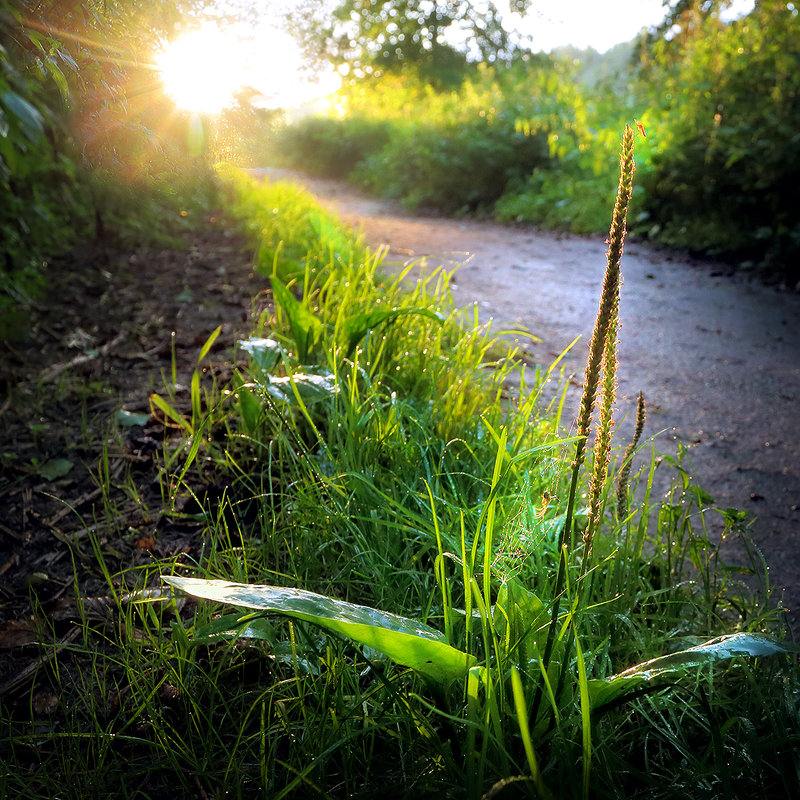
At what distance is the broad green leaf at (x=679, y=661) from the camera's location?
926 millimetres

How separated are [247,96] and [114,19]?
1.53 ft

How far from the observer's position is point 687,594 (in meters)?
1.50

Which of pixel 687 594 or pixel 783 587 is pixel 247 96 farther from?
pixel 783 587

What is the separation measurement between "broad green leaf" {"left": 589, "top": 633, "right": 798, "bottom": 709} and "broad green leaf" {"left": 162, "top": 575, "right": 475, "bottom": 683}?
0.68 ft

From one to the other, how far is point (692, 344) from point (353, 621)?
3522 mm

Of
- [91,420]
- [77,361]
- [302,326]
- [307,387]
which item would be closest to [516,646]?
[307,387]

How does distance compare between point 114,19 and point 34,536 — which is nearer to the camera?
point 114,19

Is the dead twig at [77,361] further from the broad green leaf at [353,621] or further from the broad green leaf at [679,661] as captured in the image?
the broad green leaf at [679,661]

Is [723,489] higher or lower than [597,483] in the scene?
lower

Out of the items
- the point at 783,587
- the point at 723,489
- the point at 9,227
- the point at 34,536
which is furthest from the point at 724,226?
the point at 34,536

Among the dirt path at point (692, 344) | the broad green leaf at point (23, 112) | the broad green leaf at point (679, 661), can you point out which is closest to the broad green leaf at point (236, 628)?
the broad green leaf at point (679, 661)

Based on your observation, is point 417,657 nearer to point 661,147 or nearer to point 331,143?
point 661,147

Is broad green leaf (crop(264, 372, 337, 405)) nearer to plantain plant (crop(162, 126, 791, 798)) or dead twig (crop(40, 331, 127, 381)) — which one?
plantain plant (crop(162, 126, 791, 798))

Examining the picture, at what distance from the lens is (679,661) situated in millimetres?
953
